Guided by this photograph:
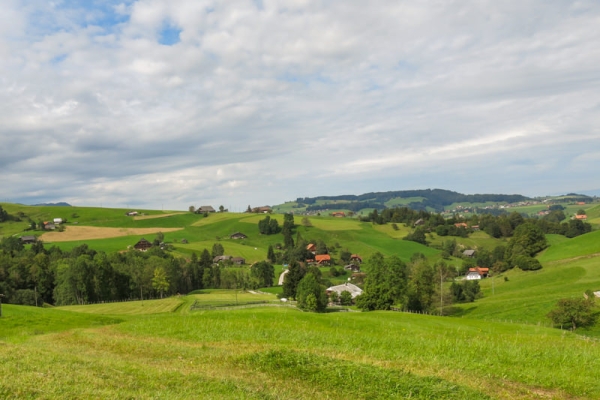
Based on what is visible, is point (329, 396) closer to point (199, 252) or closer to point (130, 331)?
point (130, 331)

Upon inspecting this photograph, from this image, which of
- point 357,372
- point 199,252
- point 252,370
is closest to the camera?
point 357,372

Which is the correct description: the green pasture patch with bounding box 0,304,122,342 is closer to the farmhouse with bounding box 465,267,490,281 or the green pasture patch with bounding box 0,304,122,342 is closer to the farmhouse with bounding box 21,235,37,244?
the farmhouse with bounding box 465,267,490,281

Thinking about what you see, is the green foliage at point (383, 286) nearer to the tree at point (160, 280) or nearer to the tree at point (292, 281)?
the tree at point (292, 281)

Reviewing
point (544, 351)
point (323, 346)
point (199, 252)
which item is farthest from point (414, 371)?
point (199, 252)

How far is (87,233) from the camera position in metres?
185

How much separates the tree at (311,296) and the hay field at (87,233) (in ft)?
396

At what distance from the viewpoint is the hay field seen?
17471cm

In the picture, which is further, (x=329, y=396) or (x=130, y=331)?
(x=130, y=331)

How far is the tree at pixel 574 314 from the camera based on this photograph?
63594 mm

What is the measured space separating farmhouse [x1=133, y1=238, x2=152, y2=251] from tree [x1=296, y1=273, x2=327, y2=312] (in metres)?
97.6

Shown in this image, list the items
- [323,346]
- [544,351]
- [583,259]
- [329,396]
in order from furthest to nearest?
[583,259], [323,346], [544,351], [329,396]

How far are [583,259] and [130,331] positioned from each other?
110504 millimetres

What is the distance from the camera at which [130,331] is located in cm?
3095

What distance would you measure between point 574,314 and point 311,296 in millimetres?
45127
